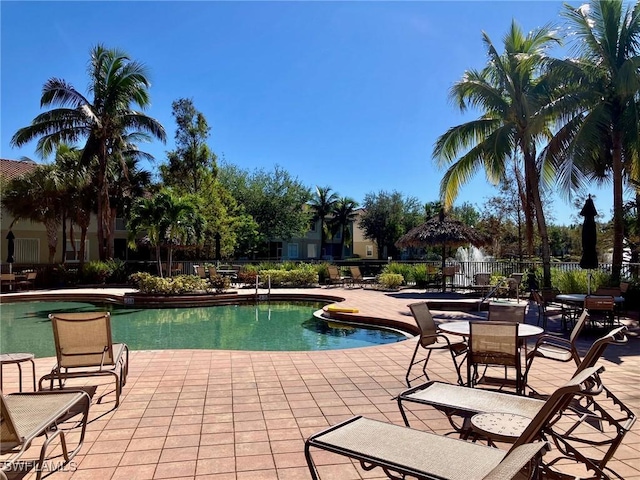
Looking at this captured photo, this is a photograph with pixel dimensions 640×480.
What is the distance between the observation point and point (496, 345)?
13.1 feet

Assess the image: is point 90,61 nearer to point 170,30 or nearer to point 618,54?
point 170,30

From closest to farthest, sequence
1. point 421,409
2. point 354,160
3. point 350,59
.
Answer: point 421,409, point 350,59, point 354,160

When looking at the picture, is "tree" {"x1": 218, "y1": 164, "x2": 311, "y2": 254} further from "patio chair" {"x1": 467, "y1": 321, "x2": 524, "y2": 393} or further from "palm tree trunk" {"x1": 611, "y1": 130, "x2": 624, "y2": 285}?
"patio chair" {"x1": 467, "y1": 321, "x2": 524, "y2": 393}

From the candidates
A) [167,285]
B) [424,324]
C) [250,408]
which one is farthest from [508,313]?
[167,285]

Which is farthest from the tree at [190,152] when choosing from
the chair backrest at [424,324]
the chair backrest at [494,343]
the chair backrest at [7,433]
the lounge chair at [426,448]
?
the lounge chair at [426,448]

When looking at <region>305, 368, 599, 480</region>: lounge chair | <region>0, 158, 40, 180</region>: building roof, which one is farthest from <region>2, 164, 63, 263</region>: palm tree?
<region>305, 368, 599, 480</region>: lounge chair

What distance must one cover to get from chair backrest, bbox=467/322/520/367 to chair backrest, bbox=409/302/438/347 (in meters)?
0.82

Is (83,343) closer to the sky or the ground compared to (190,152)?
closer to the ground

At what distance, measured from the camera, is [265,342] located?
8812mm

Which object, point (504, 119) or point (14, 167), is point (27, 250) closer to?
point (14, 167)

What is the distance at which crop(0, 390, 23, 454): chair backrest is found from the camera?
209cm

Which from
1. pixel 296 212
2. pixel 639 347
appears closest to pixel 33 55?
pixel 639 347

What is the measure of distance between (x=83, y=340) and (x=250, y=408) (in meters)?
1.77

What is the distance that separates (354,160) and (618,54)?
2339cm
